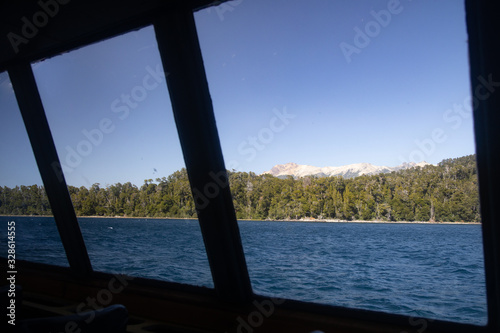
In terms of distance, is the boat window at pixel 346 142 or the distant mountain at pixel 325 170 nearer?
the boat window at pixel 346 142

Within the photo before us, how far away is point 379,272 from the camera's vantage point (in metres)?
3.04

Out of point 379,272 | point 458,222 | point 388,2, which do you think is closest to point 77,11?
point 388,2

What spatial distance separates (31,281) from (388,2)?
3.50m

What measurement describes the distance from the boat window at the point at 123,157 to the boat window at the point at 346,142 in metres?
0.58

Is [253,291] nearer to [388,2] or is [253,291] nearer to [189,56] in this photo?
[189,56]

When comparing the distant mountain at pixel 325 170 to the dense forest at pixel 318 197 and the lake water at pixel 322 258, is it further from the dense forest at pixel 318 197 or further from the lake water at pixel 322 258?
the lake water at pixel 322 258

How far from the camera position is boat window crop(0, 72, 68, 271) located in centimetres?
334

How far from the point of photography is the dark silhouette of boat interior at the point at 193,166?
131cm

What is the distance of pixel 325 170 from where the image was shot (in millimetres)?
2664

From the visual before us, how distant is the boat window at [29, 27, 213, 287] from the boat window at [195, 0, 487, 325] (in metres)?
0.58

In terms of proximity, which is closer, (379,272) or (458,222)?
(458,222)

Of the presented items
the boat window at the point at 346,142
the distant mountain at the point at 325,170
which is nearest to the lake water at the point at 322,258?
the boat window at the point at 346,142

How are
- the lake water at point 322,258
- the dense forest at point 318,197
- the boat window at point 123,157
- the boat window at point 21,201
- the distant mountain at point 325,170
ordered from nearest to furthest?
1. the dense forest at point 318,197
2. the lake water at point 322,258
3. the distant mountain at point 325,170
4. the boat window at point 123,157
5. the boat window at point 21,201

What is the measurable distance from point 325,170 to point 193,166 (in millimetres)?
1157
